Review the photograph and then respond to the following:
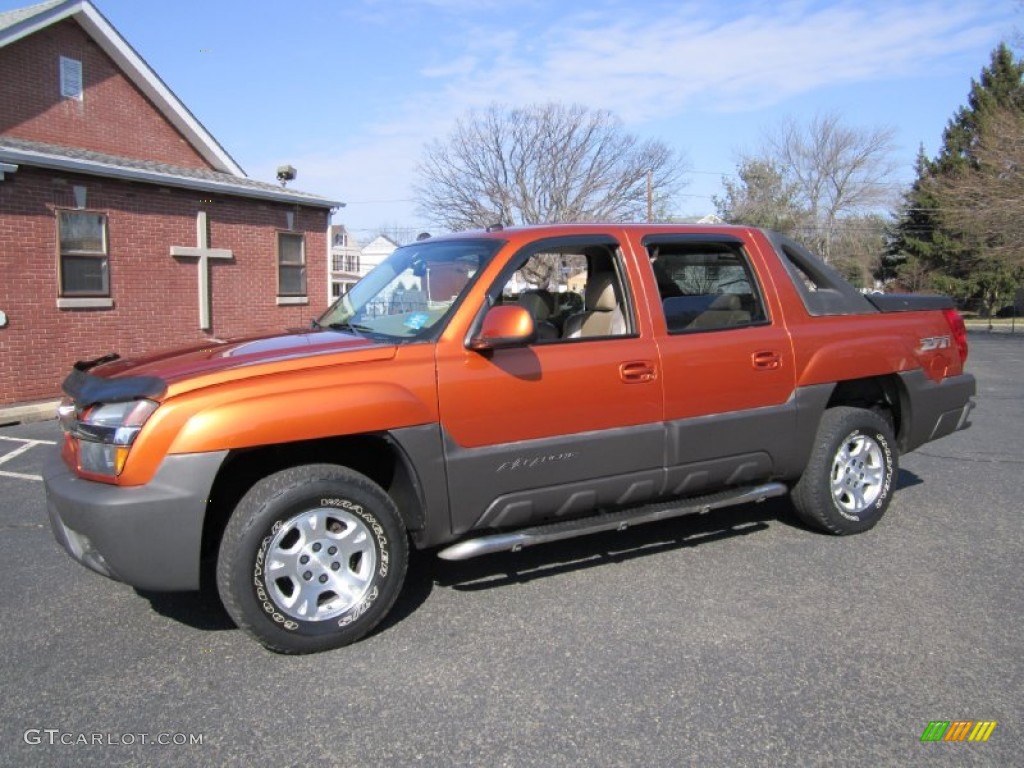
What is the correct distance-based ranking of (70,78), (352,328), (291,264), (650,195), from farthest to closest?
1. (650,195)
2. (291,264)
3. (70,78)
4. (352,328)

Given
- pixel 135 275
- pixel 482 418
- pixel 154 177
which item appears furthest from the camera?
pixel 135 275

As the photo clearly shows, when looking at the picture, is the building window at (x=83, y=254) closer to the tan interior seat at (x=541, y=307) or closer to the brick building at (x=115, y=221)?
the brick building at (x=115, y=221)

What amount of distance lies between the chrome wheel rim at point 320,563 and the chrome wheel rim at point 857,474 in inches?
112

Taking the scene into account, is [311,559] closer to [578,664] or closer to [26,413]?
[578,664]

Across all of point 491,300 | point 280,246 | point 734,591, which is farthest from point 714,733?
point 280,246

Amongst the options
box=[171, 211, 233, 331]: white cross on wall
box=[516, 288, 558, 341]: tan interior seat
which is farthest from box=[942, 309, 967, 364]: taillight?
box=[171, 211, 233, 331]: white cross on wall

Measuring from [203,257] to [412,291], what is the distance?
10652 millimetres

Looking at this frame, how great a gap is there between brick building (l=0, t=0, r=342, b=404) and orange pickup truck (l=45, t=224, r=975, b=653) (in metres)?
8.69

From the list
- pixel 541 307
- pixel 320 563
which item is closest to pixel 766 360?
pixel 541 307

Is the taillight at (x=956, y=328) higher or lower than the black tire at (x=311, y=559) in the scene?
higher

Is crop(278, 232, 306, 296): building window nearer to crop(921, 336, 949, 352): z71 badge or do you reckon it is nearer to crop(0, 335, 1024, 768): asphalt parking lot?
crop(0, 335, 1024, 768): asphalt parking lot

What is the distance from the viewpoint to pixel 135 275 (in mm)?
12375

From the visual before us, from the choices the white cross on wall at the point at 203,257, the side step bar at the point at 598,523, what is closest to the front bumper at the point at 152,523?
the side step bar at the point at 598,523

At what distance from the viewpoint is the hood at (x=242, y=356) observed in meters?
3.18
